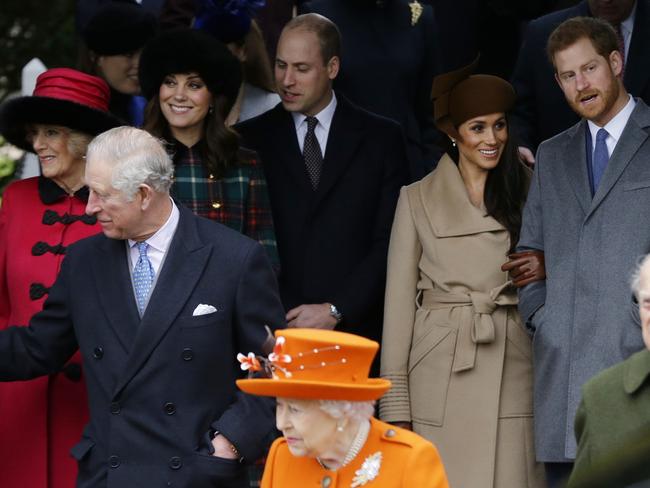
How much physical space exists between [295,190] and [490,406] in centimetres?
144

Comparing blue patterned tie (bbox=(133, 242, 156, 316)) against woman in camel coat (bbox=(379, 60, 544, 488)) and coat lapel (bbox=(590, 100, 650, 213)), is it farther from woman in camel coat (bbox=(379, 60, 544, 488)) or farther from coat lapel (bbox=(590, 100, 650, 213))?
coat lapel (bbox=(590, 100, 650, 213))

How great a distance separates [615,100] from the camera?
243 inches

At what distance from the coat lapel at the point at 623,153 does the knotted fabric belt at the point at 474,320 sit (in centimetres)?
66

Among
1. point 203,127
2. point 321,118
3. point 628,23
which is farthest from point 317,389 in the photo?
point 628,23

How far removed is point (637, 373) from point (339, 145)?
320cm

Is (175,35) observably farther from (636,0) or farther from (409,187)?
(636,0)

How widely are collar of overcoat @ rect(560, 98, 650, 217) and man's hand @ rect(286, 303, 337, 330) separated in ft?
4.21

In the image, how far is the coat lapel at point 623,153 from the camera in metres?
6.02

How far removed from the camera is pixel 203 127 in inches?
265

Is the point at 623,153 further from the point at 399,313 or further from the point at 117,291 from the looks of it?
the point at 117,291

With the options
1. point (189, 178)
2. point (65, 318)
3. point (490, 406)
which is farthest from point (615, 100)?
point (65, 318)

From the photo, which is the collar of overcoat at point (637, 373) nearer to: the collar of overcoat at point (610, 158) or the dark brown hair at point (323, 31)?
the collar of overcoat at point (610, 158)

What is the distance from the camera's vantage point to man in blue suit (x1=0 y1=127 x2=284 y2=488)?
528 cm

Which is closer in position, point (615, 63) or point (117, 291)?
point (117, 291)
